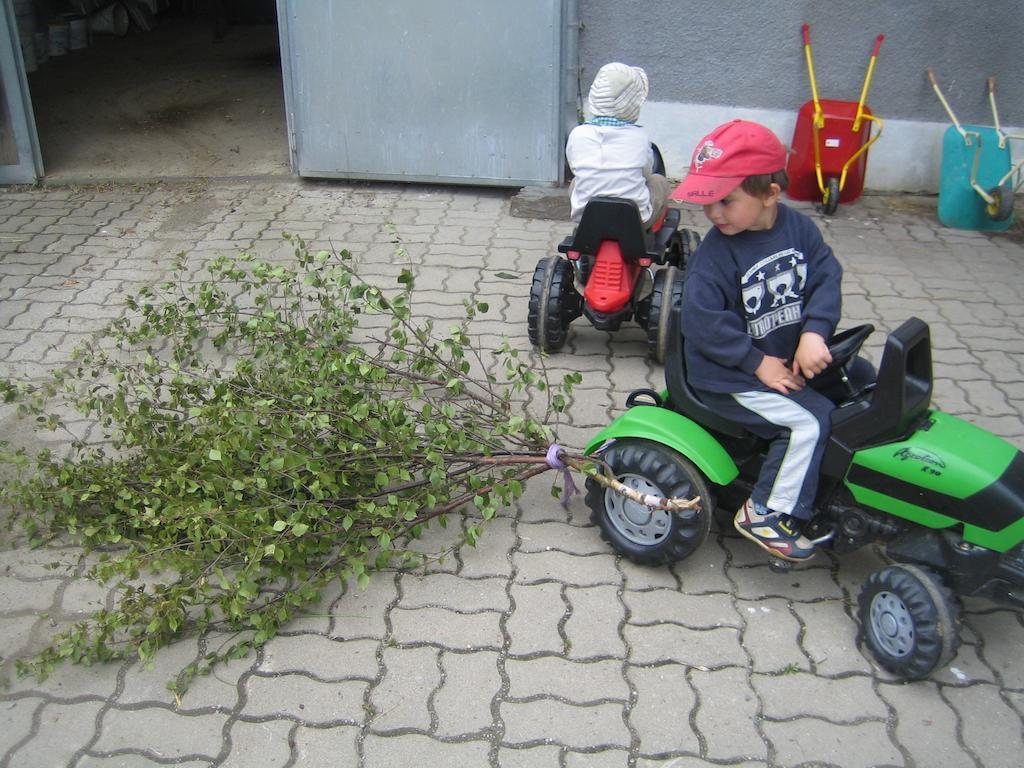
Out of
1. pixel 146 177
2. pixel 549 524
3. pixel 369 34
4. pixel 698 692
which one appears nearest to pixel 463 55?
pixel 369 34

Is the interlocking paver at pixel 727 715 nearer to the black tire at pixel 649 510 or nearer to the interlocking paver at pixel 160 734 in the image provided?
the black tire at pixel 649 510

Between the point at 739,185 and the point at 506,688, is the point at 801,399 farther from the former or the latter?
the point at 506,688

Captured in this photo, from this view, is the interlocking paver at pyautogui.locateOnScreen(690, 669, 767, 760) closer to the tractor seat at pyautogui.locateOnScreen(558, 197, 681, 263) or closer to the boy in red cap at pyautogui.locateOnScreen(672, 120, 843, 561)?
the boy in red cap at pyautogui.locateOnScreen(672, 120, 843, 561)

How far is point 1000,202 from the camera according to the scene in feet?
21.1

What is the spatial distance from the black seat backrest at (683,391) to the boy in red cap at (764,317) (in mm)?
50

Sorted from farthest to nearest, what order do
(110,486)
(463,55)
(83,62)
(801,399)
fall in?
(83,62) < (463,55) < (110,486) < (801,399)

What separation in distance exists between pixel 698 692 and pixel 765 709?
0.20 m

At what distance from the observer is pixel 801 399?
3.04m

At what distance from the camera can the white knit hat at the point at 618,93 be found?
4.42 metres

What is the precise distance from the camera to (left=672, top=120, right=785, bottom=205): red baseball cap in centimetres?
298

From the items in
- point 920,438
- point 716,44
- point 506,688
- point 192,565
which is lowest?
point 506,688

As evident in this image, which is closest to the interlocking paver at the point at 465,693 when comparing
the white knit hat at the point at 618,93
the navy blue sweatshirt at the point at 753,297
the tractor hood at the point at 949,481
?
the navy blue sweatshirt at the point at 753,297

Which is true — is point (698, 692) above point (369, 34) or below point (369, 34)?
below

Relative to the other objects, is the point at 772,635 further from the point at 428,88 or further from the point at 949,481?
the point at 428,88
